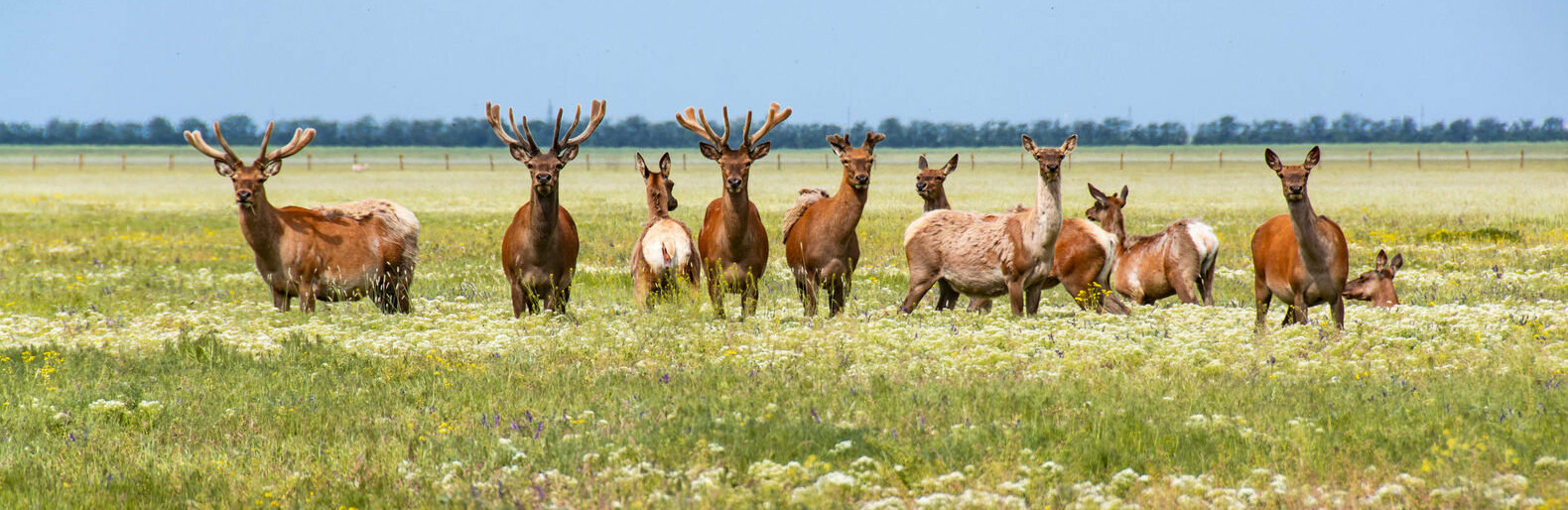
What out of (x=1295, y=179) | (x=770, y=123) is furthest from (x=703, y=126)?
(x=1295, y=179)

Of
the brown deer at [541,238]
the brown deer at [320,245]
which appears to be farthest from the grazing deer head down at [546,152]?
the brown deer at [320,245]

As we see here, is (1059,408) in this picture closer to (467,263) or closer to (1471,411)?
(1471,411)

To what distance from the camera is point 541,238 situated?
1266 cm

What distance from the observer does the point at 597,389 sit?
29.5 ft

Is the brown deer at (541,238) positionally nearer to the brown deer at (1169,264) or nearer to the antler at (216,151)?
the antler at (216,151)

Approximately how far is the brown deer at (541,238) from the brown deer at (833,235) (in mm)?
2187

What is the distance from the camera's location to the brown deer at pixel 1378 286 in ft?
49.2

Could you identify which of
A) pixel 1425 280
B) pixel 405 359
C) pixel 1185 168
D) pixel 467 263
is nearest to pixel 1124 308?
pixel 1425 280

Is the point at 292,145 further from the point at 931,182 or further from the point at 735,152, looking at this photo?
the point at 931,182

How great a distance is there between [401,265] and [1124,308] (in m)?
7.78

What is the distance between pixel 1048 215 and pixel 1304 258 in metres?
2.38

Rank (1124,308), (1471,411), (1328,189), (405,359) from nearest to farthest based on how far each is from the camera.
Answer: (1471,411) < (405,359) < (1124,308) < (1328,189)

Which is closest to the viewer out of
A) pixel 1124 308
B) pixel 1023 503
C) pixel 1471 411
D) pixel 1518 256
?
pixel 1023 503

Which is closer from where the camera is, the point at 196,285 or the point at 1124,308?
the point at 1124,308
